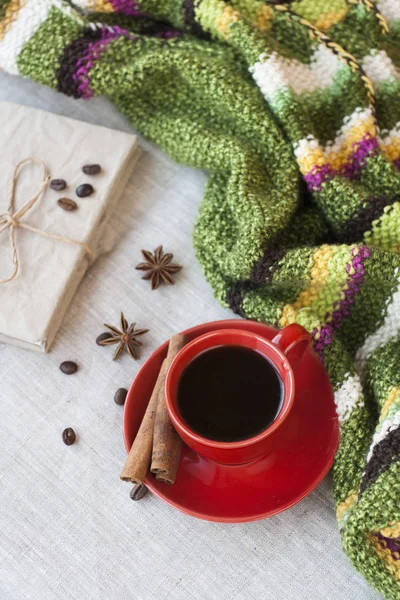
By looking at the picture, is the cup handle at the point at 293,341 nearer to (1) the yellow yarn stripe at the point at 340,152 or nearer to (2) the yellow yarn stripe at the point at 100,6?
(1) the yellow yarn stripe at the point at 340,152

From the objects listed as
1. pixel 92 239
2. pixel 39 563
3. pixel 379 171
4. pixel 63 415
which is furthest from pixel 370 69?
pixel 39 563

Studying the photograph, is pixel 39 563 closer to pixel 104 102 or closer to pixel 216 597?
pixel 216 597

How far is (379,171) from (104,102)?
442mm

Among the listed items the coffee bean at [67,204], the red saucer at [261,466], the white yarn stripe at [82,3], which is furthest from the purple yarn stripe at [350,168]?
the white yarn stripe at [82,3]

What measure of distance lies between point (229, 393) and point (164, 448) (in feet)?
0.31

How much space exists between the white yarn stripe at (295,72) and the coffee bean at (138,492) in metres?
0.56

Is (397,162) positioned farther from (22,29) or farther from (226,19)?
(22,29)

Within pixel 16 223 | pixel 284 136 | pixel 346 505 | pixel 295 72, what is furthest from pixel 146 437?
pixel 295 72

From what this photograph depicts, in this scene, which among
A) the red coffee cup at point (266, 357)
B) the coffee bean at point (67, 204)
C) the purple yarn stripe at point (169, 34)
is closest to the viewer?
the red coffee cup at point (266, 357)

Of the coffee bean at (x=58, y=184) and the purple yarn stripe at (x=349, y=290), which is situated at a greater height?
the purple yarn stripe at (x=349, y=290)

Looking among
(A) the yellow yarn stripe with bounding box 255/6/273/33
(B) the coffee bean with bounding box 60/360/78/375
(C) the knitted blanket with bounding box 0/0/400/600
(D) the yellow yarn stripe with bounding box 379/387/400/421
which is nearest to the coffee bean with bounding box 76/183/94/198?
(C) the knitted blanket with bounding box 0/0/400/600

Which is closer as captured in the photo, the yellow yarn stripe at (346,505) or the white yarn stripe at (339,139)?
the yellow yarn stripe at (346,505)

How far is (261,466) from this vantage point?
77 centimetres

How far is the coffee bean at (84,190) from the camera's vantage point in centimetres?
94
